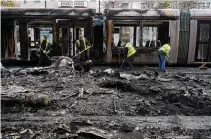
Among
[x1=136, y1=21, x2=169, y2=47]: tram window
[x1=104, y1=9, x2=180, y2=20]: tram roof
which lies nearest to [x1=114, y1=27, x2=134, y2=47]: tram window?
[x1=136, y1=21, x2=169, y2=47]: tram window

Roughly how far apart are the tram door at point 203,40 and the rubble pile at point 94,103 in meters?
4.50

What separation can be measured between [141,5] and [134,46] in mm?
18756

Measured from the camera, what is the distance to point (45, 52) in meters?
16.0

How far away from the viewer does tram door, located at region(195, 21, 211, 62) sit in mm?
16344

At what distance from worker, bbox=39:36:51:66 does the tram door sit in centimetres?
743

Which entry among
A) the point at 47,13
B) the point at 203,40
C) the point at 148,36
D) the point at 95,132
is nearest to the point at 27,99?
the point at 95,132

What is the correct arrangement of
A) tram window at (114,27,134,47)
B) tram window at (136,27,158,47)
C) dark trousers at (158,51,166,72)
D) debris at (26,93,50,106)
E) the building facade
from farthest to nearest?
1. the building facade
2. tram window at (114,27,134,47)
3. tram window at (136,27,158,47)
4. dark trousers at (158,51,166,72)
5. debris at (26,93,50,106)

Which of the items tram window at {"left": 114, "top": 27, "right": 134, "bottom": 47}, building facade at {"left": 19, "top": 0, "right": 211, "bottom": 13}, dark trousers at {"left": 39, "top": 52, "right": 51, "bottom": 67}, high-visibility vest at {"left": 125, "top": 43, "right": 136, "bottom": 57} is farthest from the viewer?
building facade at {"left": 19, "top": 0, "right": 211, "bottom": 13}

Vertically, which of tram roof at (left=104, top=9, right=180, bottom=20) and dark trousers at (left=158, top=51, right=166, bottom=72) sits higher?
tram roof at (left=104, top=9, right=180, bottom=20)

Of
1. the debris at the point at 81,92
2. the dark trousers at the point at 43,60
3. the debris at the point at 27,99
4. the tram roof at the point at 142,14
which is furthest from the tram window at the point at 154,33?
the debris at the point at 27,99

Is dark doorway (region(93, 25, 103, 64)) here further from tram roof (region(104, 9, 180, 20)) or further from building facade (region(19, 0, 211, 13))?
building facade (region(19, 0, 211, 13))

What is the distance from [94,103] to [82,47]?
769cm

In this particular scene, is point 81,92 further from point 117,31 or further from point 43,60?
point 117,31

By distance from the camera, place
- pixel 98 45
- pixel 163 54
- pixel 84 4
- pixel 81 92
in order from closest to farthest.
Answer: pixel 81 92 → pixel 163 54 → pixel 98 45 → pixel 84 4
